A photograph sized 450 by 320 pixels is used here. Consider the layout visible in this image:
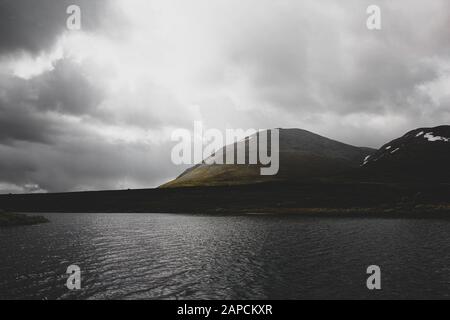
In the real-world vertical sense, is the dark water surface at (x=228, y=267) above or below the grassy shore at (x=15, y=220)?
above

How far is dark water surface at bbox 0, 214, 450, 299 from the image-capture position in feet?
86.5

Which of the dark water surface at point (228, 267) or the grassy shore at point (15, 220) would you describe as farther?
the grassy shore at point (15, 220)

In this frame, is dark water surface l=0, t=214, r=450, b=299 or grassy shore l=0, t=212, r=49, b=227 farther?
grassy shore l=0, t=212, r=49, b=227

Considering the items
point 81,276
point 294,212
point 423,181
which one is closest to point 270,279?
point 81,276

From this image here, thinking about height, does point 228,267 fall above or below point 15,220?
above

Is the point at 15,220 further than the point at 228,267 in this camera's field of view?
Yes

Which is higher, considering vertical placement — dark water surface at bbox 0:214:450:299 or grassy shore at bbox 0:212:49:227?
dark water surface at bbox 0:214:450:299

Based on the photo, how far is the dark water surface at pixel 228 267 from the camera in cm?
2636

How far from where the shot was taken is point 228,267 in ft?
116

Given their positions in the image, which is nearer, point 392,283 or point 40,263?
point 392,283
